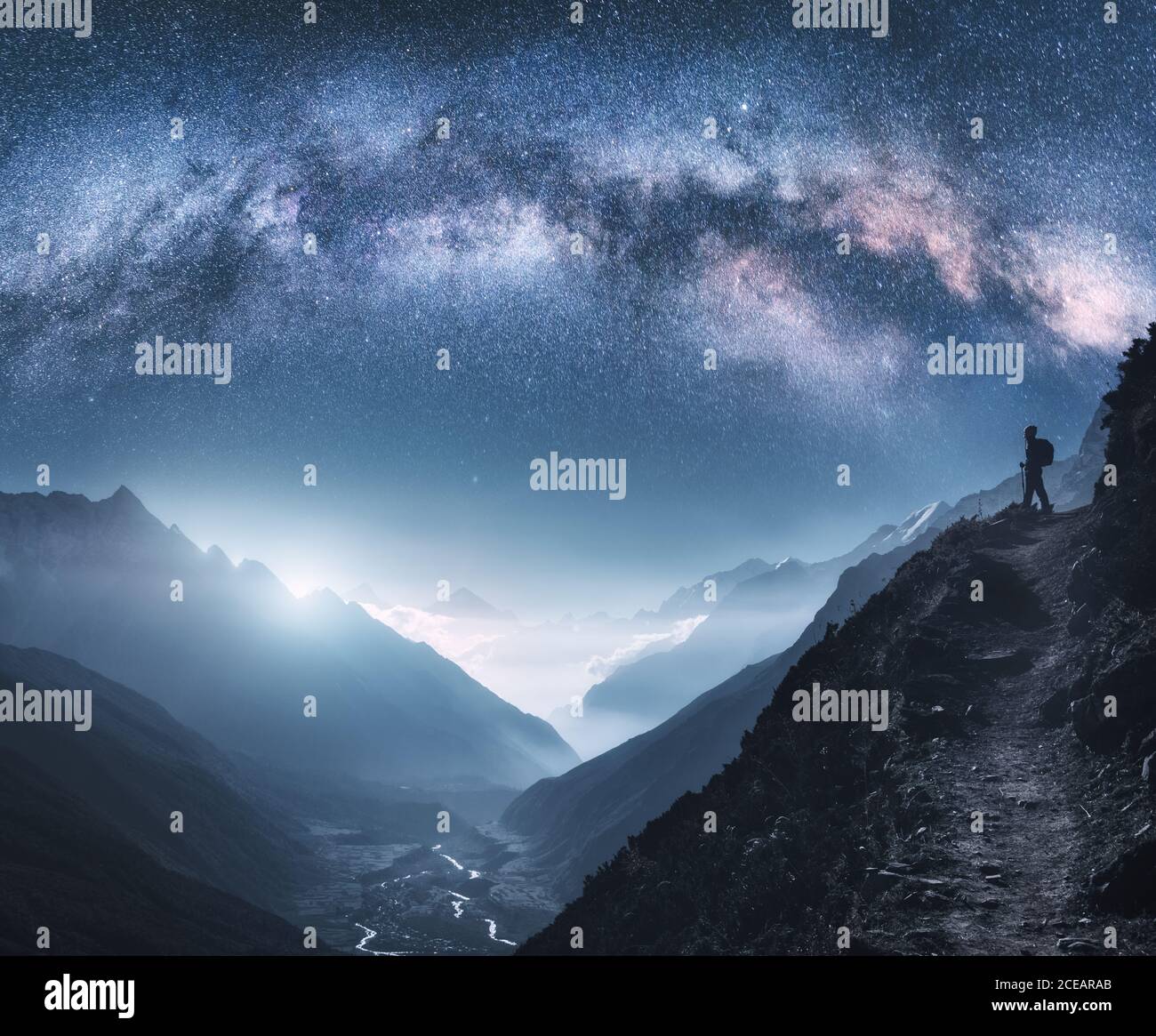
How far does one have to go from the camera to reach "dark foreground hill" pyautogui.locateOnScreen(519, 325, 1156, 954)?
55.3 ft

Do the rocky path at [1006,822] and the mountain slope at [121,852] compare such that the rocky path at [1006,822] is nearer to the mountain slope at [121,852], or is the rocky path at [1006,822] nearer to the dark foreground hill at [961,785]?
the dark foreground hill at [961,785]

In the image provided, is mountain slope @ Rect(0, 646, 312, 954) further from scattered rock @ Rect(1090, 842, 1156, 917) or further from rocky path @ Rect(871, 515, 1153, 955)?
scattered rock @ Rect(1090, 842, 1156, 917)

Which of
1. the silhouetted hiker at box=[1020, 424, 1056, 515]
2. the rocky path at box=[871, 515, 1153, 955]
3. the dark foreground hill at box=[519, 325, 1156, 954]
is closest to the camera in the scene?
the rocky path at box=[871, 515, 1153, 955]

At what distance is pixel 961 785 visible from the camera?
21438 millimetres

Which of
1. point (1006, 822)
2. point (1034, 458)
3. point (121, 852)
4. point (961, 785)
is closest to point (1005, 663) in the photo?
point (961, 785)

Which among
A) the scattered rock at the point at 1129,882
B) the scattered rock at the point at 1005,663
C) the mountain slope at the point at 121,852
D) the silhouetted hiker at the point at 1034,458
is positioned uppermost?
the silhouetted hiker at the point at 1034,458

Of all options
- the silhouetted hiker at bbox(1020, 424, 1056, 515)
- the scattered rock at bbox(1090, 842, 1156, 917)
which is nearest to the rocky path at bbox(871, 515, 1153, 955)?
the scattered rock at bbox(1090, 842, 1156, 917)

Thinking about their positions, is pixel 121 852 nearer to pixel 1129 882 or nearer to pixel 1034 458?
pixel 1034 458

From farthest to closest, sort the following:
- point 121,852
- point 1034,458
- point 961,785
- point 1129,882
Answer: point 121,852 → point 1034,458 → point 961,785 → point 1129,882

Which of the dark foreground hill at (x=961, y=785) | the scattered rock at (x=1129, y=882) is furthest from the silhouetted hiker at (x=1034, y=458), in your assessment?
the scattered rock at (x=1129, y=882)

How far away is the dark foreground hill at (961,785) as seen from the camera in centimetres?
1684
